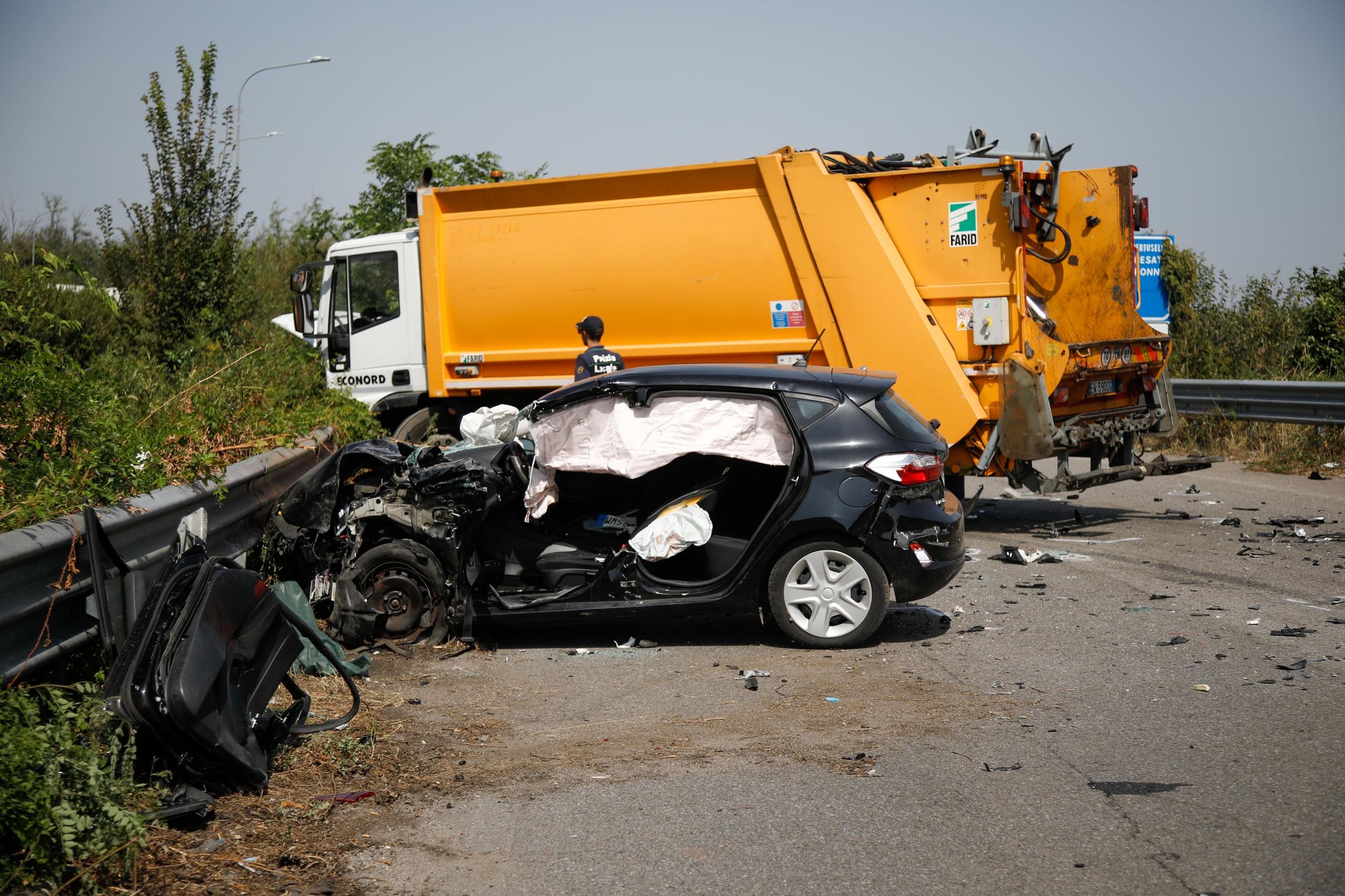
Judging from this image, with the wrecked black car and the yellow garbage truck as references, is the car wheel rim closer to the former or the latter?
the wrecked black car

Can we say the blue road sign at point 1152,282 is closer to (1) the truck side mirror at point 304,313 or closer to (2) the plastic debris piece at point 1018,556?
(2) the plastic debris piece at point 1018,556

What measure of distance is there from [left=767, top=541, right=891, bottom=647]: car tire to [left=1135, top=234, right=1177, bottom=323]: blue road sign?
12.1 m

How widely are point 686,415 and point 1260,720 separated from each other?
10.8 ft

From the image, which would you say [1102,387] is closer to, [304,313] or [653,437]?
[653,437]

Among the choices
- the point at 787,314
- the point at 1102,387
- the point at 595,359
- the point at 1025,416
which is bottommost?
the point at 1025,416

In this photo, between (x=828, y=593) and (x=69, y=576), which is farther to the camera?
(x=828, y=593)

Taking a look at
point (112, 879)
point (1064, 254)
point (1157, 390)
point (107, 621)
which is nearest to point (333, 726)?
point (107, 621)

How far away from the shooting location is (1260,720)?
16.5ft

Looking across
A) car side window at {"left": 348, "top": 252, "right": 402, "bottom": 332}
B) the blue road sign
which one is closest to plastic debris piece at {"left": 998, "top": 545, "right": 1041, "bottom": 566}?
car side window at {"left": 348, "top": 252, "right": 402, "bottom": 332}

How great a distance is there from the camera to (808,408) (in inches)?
260

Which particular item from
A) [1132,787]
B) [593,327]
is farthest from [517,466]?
[1132,787]

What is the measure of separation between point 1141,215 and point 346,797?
356 inches

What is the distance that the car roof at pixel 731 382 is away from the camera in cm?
662

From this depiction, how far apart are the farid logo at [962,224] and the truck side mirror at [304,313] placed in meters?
7.18
